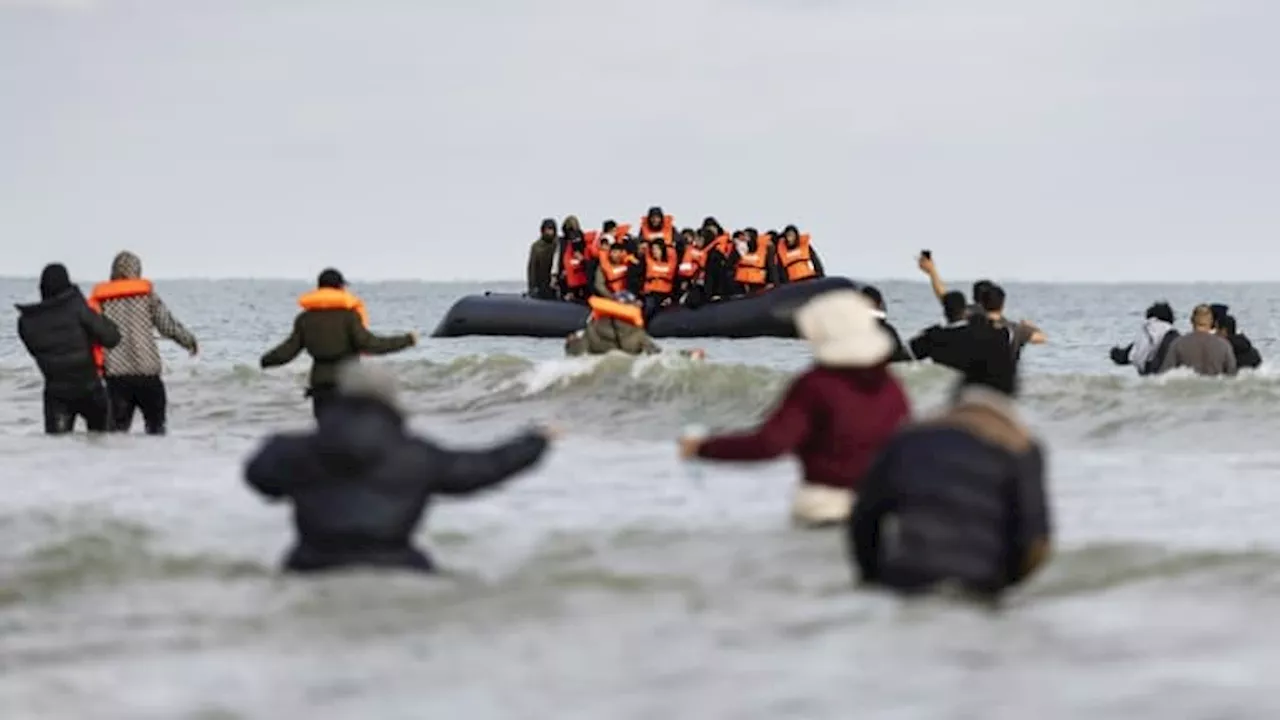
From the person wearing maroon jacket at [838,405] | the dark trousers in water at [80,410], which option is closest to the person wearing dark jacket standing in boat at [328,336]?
the dark trousers in water at [80,410]

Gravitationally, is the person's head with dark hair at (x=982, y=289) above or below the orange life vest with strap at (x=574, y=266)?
above

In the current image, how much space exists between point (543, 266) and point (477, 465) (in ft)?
89.0

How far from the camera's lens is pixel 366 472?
847 centimetres

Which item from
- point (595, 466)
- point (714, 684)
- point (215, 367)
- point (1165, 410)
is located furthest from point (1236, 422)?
point (215, 367)

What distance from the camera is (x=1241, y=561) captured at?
10695 millimetres

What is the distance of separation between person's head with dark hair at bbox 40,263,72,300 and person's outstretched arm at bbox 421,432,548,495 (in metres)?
8.38

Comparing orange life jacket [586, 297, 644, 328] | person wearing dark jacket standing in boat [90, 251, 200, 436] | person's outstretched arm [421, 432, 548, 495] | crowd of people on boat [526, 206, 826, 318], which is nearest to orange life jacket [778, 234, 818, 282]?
crowd of people on boat [526, 206, 826, 318]

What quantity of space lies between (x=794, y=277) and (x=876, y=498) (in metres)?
26.3

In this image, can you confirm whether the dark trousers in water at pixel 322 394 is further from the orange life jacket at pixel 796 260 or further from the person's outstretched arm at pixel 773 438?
the orange life jacket at pixel 796 260

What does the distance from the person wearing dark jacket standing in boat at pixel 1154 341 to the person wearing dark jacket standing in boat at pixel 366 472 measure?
13.1 meters

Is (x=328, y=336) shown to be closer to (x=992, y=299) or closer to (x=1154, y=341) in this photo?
(x=992, y=299)

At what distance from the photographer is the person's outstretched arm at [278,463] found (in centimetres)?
838

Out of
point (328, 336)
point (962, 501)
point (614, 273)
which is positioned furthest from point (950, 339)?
point (614, 273)

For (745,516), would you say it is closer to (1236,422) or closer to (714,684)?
(714,684)
